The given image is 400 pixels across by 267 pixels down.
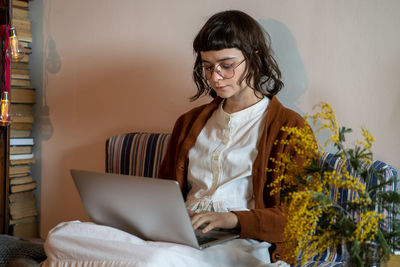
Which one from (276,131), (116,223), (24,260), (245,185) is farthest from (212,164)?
(24,260)

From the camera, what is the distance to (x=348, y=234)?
0.85 metres

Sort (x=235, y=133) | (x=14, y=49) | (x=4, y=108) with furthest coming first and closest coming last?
(x=4, y=108)
(x=14, y=49)
(x=235, y=133)

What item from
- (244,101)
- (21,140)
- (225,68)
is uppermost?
(225,68)

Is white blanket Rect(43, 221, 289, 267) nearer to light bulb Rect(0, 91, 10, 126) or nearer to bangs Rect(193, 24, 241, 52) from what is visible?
bangs Rect(193, 24, 241, 52)

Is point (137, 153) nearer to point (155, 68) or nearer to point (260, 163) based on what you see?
point (155, 68)

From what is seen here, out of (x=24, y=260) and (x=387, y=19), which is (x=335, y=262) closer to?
(x=387, y=19)

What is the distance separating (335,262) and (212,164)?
0.54m

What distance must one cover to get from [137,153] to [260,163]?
77 centimetres

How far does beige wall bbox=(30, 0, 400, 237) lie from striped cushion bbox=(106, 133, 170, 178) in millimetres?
251

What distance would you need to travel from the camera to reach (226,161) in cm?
158

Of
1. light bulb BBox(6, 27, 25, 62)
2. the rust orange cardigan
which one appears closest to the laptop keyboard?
the rust orange cardigan

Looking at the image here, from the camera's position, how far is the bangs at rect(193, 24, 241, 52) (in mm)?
1564

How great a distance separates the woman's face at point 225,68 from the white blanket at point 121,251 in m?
0.57

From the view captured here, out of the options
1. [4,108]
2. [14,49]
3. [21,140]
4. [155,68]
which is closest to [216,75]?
[155,68]
